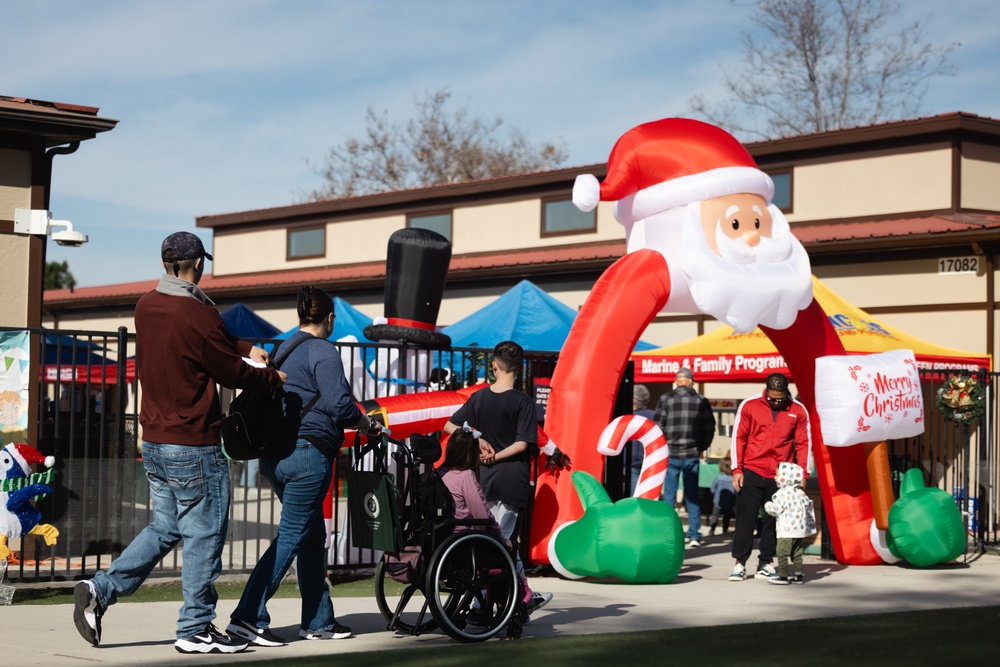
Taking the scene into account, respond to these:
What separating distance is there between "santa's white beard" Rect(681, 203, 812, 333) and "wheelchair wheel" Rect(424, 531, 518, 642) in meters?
4.74

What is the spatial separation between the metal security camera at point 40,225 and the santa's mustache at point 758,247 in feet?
20.3

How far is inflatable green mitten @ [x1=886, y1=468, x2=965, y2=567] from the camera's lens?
12102 millimetres

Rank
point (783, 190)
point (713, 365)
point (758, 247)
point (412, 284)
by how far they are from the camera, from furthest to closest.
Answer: point (783, 190) → point (713, 365) → point (412, 284) → point (758, 247)

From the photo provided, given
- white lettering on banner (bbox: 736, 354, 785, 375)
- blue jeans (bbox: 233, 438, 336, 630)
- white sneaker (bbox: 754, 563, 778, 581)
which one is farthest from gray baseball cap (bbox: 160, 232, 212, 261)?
white lettering on banner (bbox: 736, 354, 785, 375)

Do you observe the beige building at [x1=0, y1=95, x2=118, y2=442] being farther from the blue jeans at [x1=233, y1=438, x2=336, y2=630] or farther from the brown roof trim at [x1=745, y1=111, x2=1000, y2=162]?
the brown roof trim at [x1=745, y1=111, x2=1000, y2=162]

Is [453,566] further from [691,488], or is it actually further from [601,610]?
[691,488]

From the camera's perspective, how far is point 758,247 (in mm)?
11680

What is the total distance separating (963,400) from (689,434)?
116 inches

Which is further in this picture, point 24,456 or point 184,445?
point 24,456

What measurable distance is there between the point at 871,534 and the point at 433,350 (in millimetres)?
4657

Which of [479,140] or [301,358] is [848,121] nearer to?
[479,140]

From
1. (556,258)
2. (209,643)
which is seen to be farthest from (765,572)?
(556,258)

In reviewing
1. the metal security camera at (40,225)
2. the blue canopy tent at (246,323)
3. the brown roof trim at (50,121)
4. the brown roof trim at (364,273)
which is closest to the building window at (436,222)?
the brown roof trim at (364,273)

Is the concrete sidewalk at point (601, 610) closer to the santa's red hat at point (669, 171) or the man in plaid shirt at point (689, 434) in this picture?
the man in plaid shirt at point (689, 434)
